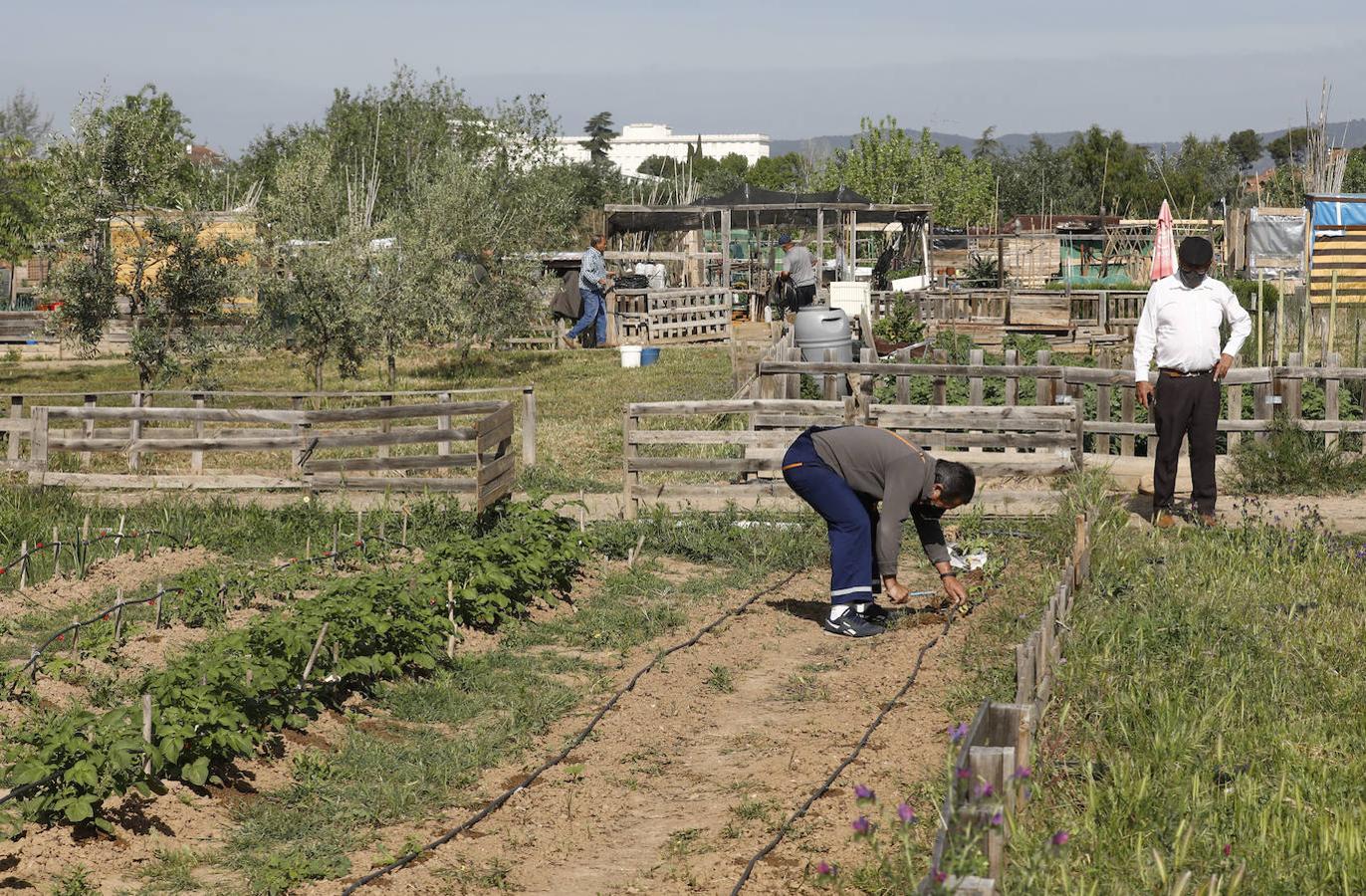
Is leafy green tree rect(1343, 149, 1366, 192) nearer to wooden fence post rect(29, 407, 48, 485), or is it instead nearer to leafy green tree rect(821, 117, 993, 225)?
leafy green tree rect(821, 117, 993, 225)

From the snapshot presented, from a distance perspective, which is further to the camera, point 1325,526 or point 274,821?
point 1325,526

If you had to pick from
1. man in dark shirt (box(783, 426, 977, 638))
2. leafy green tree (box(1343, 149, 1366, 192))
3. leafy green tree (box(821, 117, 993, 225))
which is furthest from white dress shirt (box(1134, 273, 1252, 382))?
leafy green tree (box(821, 117, 993, 225))

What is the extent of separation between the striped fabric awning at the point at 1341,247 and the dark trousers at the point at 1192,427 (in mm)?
22480

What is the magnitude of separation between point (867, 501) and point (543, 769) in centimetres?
296

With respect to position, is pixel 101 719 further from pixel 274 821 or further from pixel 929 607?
pixel 929 607

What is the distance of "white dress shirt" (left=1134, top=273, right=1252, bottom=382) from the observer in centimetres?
1086

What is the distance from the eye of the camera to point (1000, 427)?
12555 mm

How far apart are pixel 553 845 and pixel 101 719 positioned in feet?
5.89

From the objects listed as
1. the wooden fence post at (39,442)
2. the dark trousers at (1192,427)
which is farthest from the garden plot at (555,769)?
the wooden fence post at (39,442)

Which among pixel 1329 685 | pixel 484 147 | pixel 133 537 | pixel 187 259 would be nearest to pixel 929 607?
pixel 1329 685

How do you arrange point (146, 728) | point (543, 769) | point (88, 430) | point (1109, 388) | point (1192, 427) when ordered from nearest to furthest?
point (146, 728) < point (543, 769) < point (1192, 427) < point (1109, 388) < point (88, 430)

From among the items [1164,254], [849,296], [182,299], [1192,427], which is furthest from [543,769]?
[849,296]

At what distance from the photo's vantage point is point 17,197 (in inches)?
1511

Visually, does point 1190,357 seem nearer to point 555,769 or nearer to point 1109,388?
point 1109,388
